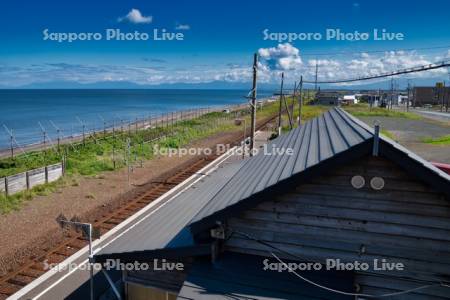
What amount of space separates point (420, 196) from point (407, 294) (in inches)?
65.0

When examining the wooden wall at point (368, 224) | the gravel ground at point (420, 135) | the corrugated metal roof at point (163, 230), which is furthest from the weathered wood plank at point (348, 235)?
the gravel ground at point (420, 135)

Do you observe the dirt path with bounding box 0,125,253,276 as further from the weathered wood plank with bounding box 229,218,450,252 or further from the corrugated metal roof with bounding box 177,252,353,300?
the weathered wood plank with bounding box 229,218,450,252

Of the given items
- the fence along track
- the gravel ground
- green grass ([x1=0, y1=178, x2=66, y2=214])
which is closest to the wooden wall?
the fence along track

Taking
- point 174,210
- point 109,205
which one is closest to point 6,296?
point 174,210

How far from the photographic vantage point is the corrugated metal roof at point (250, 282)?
5.90 meters

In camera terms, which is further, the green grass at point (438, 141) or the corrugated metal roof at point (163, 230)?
the green grass at point (438, 141)

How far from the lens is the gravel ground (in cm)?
2988

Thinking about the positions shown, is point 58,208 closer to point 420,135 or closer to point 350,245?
point 350,245

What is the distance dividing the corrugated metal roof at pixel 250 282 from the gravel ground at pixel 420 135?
83.3 ft

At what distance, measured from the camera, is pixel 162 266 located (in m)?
7.48

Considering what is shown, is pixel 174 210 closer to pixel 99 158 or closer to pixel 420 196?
pixel 420 196

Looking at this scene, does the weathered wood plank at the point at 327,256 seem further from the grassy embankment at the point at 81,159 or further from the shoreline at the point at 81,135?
the shoreline at the point at 81,135

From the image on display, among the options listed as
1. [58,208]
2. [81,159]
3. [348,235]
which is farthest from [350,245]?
[81,159]

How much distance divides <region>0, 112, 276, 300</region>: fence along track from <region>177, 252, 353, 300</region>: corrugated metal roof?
21.9ft
